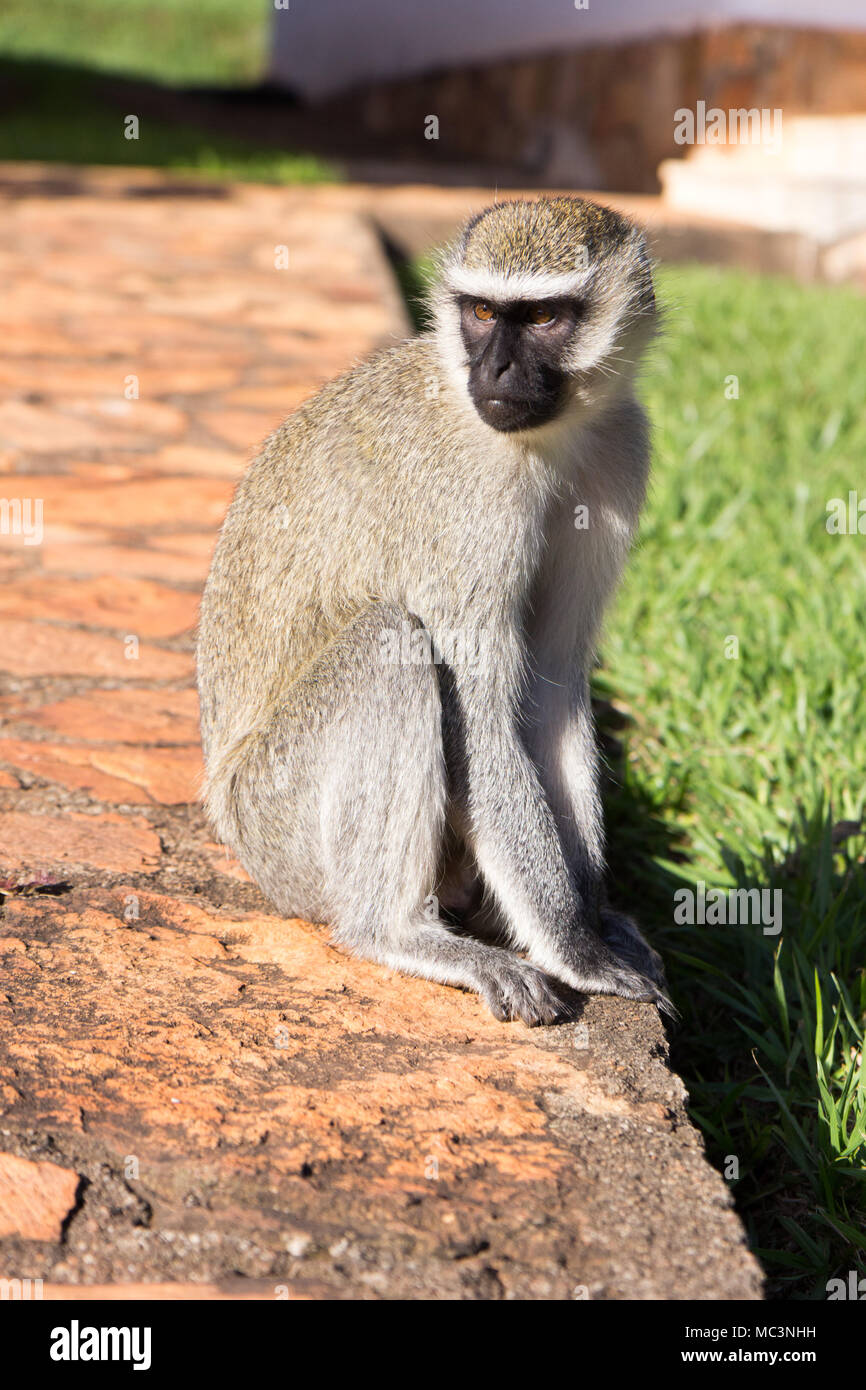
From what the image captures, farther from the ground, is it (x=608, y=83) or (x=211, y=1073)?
(x=608, y=83)

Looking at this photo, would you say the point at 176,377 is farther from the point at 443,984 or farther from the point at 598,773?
the point at 443,984

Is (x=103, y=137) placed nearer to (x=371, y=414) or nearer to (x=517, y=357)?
(x=371, y=414)

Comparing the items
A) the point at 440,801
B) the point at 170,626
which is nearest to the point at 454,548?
the point at 440,801

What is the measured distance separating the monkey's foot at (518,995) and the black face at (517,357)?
1077mm

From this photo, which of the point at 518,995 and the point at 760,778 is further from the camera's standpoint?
the point at 760,778

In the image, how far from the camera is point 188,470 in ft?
16.5

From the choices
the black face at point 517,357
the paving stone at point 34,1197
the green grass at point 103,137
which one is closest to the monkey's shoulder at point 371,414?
the black face at point 517,357

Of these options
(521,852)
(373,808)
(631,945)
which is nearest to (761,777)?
(631,945)

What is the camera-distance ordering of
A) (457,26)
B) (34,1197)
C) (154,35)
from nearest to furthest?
(34,1197) → (457,26) → (154,35)

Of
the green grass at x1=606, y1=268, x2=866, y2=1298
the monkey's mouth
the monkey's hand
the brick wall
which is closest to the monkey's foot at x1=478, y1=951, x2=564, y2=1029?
the monkey's hand

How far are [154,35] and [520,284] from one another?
24.8 meters

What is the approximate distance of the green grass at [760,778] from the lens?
108 inches

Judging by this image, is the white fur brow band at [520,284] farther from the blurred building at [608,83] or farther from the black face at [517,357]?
the blurred building at [608,83]

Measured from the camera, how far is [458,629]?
283 centimetres
